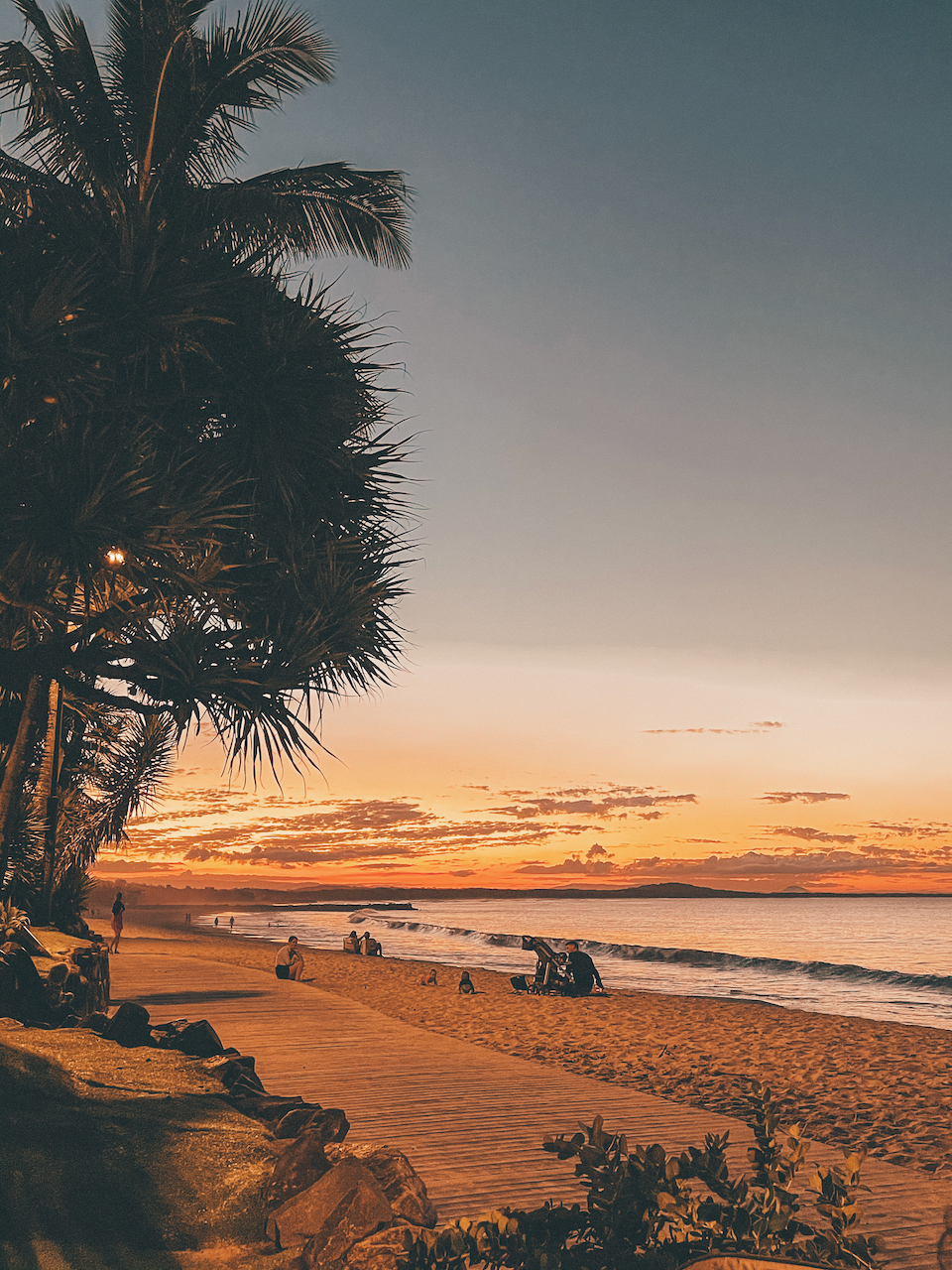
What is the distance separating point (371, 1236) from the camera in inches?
199

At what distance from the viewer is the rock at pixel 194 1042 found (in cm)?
954

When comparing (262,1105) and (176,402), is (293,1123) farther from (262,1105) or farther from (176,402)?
(176,402)

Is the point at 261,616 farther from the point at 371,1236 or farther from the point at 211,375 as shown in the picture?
the point at 371,1236

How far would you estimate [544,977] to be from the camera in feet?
82.1

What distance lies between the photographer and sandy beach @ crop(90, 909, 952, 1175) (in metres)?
10.9

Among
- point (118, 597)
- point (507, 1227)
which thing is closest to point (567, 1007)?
point (118, 597)

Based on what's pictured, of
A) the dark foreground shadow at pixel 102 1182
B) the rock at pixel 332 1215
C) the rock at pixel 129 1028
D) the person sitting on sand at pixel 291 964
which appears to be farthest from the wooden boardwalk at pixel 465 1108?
the person sitting on sand at pixel 291 964

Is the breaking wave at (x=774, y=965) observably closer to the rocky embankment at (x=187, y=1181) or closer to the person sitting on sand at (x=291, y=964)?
the person sitting on sand at (x=291, y=964)

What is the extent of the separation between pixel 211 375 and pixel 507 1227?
422 inches

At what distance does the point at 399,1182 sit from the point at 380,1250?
2.26ft

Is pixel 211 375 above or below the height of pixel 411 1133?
above

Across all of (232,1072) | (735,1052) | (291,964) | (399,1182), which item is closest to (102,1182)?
(399,1182)

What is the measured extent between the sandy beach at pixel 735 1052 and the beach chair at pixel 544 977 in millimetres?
643

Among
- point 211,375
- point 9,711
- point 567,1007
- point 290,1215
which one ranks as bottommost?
point 567,1007
